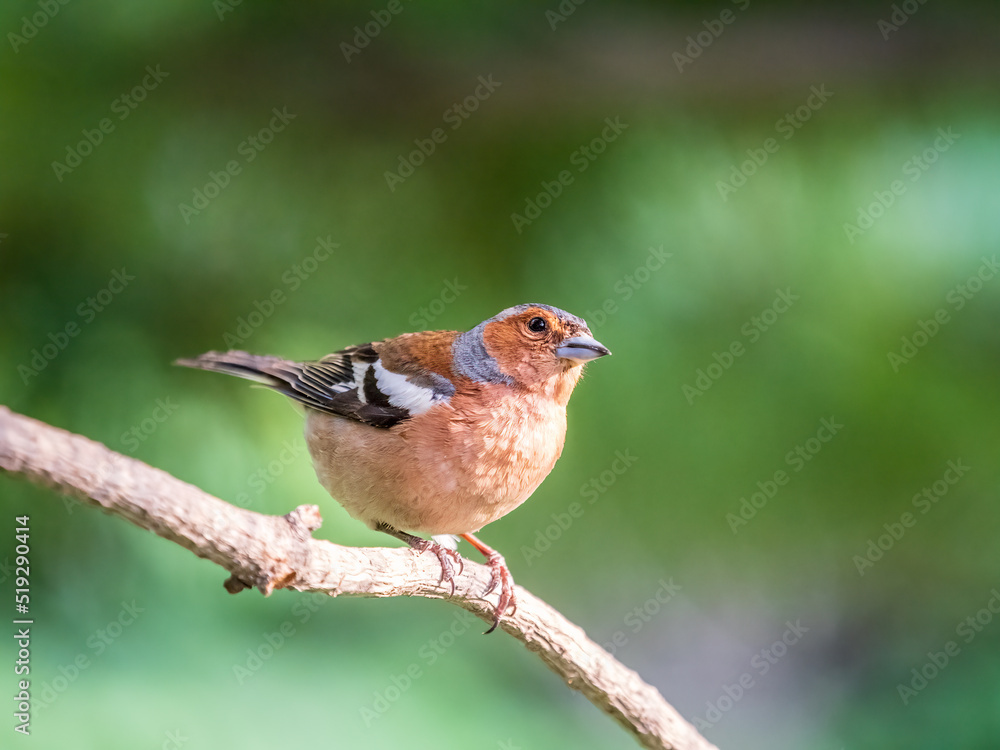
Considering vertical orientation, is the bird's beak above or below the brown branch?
above

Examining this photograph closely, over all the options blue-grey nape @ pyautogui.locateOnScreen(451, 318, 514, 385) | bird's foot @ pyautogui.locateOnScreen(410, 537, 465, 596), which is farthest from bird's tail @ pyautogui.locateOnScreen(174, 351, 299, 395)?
bird's foot @ pyautogui.locateOnScreen(410, 537, 465, 596)

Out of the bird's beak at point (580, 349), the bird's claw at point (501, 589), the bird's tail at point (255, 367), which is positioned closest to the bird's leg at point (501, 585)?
the bird's claw at point (501, 589)

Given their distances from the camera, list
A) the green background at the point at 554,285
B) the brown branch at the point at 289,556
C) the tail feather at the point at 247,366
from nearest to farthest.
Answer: the brown branch at the point at 289,556 < the tail feather at the point at 247,366 < the green background at the point at 554,285

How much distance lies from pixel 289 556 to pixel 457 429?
0.66 metres

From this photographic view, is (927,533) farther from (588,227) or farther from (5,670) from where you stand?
(5,670)

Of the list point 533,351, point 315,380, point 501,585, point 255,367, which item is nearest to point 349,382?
point 315,380

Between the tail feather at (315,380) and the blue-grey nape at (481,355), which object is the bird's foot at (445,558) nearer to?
the tail feather at (315,380)

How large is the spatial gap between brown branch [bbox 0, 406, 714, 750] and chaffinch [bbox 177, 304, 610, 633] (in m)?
0.11

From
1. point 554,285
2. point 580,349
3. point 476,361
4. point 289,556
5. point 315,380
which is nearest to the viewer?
point 289,556

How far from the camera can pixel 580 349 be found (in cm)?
189

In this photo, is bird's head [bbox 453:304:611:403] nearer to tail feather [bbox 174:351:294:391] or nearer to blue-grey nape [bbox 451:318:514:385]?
blue-grey nape [bbox 451:318:514:385]

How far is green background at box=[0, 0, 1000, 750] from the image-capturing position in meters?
2.78

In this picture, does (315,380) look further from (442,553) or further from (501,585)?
(501,585)

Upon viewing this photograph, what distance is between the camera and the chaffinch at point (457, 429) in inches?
73.5
